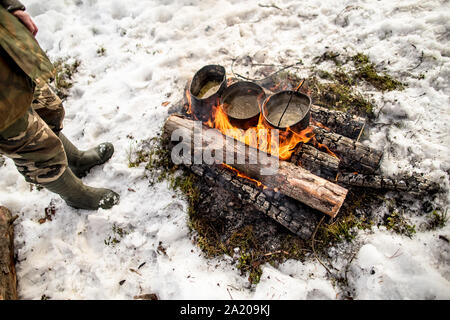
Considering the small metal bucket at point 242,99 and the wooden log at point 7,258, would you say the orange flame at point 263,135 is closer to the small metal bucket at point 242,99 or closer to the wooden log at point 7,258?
the small metal bucket at point 242,99

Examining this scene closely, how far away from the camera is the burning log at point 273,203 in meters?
2.49

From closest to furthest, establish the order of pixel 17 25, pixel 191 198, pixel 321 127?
pixel 17 25, pixel 191 198, pixel 321 127

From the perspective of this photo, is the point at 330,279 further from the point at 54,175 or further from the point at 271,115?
the point at 54,175

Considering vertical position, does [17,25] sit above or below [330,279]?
above

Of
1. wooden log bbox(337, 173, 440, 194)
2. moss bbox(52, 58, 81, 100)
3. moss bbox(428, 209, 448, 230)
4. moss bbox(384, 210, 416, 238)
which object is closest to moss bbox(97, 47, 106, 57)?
moss bbox(52, 58, 81, 100)

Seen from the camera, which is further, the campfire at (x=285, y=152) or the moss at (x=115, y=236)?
the moss at (x=115, y=236)

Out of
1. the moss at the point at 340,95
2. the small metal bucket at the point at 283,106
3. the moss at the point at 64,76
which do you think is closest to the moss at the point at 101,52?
the moss at the point at 64,76

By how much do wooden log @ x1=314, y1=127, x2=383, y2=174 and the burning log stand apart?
694 mm

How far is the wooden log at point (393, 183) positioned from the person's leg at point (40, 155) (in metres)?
2.73

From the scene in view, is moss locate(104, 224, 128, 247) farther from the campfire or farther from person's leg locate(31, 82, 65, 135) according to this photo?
person's leg locate(31, 82, 65, 135)

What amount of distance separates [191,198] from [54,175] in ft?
4.27

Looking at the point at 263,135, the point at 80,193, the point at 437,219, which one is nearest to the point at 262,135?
the point at 263,135

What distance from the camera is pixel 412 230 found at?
7.92 feet
